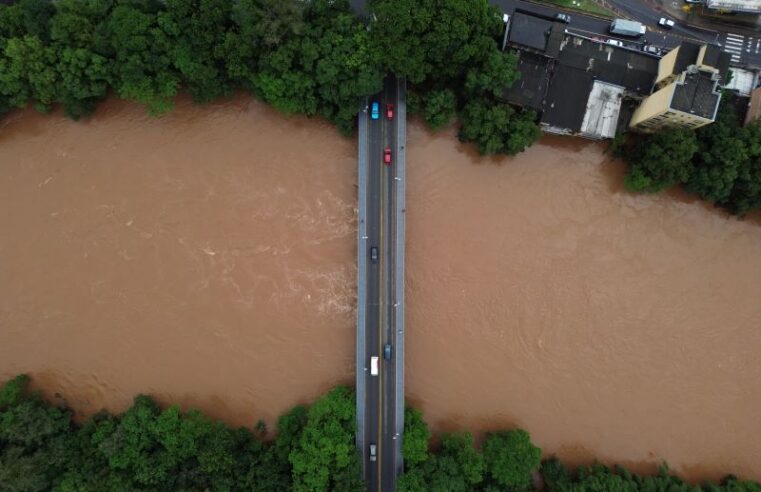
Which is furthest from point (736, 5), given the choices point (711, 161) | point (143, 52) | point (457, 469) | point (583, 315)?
point (143, 52)

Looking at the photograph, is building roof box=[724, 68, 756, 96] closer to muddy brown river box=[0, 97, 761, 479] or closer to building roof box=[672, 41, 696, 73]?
building roof box=[672, 41, 696, 73]

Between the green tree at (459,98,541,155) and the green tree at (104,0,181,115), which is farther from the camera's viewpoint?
the green tree at (459,98,541,155)

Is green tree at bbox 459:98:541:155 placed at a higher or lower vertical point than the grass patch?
lower

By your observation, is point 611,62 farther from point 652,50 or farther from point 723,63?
point 723,63

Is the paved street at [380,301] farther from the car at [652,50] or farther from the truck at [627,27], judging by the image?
the car at [652,50]

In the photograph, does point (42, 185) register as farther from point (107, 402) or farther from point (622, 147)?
point (622, 147)

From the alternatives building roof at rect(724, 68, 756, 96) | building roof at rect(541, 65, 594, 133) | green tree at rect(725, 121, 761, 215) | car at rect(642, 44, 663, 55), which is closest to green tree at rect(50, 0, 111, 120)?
building roof at rect(541, 65, 594, 133)

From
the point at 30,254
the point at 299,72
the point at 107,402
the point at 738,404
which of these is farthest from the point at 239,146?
the point at 738,404
